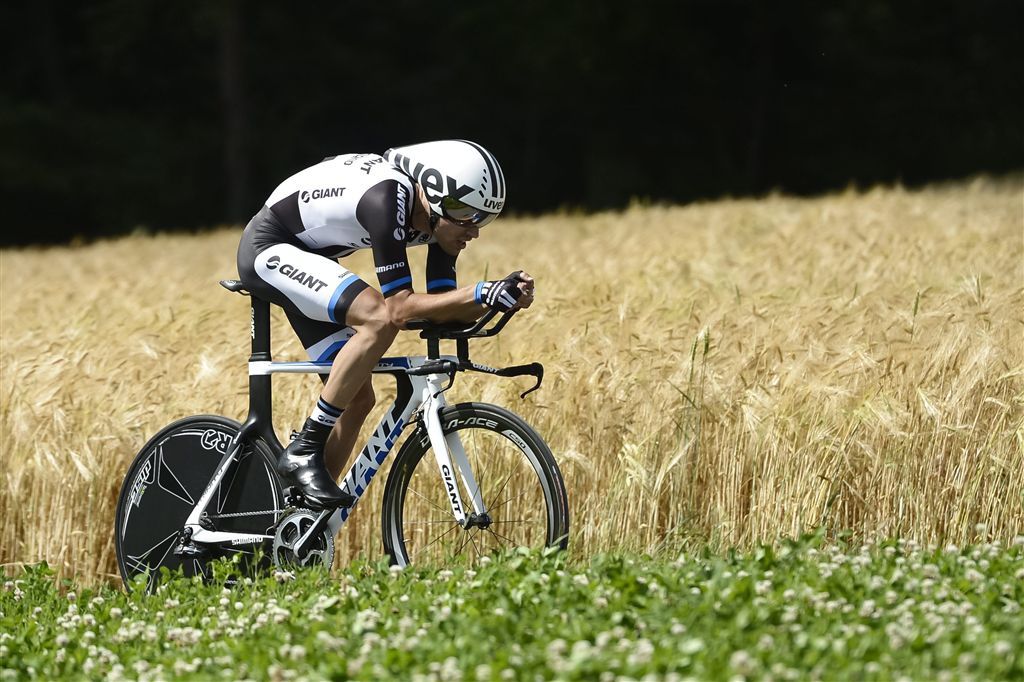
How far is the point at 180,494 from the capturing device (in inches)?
295

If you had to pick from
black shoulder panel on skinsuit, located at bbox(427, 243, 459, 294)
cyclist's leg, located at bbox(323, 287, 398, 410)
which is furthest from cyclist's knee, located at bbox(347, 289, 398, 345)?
black shoulder panel on skinsuit, located at bbox(427, 243, 459, 294)

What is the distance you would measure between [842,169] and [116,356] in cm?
3050

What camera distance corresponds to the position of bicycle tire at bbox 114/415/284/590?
721 cm

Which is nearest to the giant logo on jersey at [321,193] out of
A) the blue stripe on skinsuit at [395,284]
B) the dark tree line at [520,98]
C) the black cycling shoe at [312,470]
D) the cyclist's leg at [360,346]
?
the cyclist's leg at [360,346]

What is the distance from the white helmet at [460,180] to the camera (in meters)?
6.27

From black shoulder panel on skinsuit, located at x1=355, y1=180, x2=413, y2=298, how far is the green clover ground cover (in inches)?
51.5

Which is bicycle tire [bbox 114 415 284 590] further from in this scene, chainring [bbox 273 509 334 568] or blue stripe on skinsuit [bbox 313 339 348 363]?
blue stripe on skinsuit [bbox 313 339 348 363]

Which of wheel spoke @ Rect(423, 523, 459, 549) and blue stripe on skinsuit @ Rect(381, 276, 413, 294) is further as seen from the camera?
wheel spoke @ Rect(423, 523, 459, 549)

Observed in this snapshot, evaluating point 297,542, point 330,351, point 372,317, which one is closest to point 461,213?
point 372,317

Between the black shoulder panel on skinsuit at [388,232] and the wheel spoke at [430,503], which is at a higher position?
the black shoulder panel on skinsuit at [388,232]

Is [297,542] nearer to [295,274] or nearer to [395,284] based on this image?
[295,274]

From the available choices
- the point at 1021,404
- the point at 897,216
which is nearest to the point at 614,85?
the point at 897,216

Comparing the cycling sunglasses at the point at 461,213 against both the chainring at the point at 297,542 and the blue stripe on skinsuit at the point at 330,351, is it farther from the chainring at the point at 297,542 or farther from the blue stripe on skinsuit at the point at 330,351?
the chainring at the point at 297,542

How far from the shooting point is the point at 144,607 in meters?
6.63
